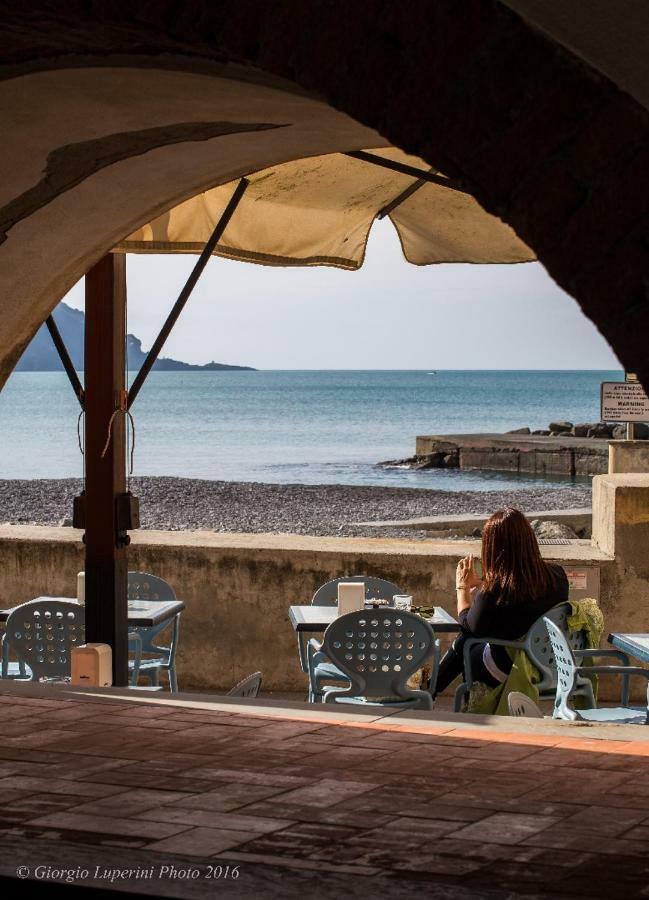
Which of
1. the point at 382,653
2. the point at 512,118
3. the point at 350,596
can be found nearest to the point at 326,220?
the point at 350,596

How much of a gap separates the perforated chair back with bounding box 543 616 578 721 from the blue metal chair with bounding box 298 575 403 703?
1.17 m

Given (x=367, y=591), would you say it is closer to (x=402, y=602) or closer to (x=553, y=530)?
(x=402, y=602)

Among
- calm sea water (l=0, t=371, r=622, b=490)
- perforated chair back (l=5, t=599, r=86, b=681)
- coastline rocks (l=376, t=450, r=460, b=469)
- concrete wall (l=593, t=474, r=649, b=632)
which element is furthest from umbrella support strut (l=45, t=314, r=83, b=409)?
coastline rocks (l=376, t=450, r=460, b=469)

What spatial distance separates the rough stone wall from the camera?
1.99 m

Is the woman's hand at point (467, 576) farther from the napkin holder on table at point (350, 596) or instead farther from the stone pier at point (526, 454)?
the stone pier at point (526, 454)

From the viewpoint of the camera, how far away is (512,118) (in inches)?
79.9

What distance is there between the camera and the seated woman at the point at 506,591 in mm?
5922

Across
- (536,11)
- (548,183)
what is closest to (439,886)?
(548,183)

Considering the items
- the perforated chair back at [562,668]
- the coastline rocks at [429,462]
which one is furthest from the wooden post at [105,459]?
the coastline rocks at [429,462]

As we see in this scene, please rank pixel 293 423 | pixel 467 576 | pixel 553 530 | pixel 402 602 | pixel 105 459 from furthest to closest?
pixel 293 423
pixel 553 530
pixel 402 602
pixel 467 576
pixel 105 459

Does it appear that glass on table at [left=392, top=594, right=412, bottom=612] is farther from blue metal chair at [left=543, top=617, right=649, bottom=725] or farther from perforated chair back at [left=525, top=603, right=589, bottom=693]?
blue metal chair at [left=543, top=617, right=649, bottom=725]

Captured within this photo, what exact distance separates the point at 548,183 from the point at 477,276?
3222 inches

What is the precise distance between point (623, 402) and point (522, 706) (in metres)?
4.01

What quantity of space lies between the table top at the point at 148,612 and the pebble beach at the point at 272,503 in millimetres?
22138
